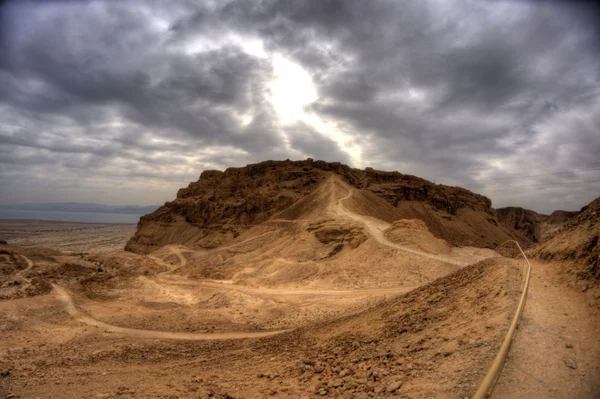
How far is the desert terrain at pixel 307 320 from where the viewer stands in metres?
5.12

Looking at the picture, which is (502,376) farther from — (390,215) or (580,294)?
(390,215)

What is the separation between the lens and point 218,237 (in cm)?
4181

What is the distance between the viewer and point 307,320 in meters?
13.5

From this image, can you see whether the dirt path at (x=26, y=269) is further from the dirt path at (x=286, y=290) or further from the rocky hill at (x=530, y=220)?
the rocky hill at (x=530, y=220)

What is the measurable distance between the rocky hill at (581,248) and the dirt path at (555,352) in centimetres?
72

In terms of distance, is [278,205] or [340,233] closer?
[340,233]

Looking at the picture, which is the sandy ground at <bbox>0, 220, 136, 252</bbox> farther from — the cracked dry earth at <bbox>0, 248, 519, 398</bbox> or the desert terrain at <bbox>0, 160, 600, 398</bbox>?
the cracked dry earth at <bbox>0, 248, 519, 398</bbox>

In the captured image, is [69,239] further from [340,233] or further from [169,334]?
[169,334]

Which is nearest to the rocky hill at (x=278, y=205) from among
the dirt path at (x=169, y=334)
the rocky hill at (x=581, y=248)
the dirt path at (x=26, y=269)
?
the dirt path at (x=26, y=269)

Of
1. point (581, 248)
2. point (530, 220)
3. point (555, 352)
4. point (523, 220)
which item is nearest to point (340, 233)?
point (581, 248)

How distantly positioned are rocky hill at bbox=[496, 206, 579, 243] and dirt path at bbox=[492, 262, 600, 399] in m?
80.0

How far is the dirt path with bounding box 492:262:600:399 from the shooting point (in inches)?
159

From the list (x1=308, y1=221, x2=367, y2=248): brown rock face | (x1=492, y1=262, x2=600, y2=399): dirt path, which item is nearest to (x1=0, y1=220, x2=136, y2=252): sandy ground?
(x1=308, y1=221, x2=367, y2=248): brown rock face

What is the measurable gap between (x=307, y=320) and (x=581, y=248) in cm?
937
